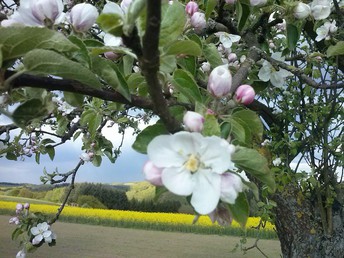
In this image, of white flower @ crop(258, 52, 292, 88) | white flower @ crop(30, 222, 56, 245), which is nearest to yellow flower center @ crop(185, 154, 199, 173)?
white flower @ crop(258, 52, 292, 88)

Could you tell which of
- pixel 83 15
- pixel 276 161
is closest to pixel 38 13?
pixel 83 15

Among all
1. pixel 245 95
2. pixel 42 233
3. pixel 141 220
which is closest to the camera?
pixel 245 95

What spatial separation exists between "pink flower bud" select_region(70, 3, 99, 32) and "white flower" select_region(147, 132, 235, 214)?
252 millimetres

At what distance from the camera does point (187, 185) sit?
0.55m

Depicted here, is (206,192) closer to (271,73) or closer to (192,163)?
(192,163)

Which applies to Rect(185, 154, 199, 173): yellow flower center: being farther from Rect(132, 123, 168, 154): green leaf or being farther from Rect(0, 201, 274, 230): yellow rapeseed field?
Rect(0, 201, 274, 230): yellow rapeseed field

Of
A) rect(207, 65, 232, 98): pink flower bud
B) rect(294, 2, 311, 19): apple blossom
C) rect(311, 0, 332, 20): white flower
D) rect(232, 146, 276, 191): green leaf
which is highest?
rect(311, 0, 332, 20): white flower

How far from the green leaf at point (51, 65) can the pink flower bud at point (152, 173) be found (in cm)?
13

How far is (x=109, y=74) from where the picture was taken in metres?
0.66

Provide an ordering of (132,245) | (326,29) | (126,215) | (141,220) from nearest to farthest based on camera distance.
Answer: (326,29) → (132,245) → (141,220) → (126,215)

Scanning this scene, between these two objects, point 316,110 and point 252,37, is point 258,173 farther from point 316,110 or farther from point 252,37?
point 316,110

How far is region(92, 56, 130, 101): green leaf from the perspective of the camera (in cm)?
65

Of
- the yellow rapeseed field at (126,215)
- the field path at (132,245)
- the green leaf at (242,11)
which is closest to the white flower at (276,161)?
the green leaf at (242,11)

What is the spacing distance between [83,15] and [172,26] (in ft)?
0.54
